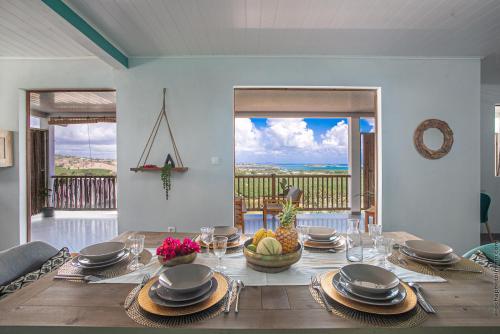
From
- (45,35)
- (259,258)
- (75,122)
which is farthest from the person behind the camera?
(75,122)

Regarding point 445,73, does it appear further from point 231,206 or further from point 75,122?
point 75,122

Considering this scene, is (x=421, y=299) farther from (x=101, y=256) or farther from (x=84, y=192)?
(x=84, y=192)

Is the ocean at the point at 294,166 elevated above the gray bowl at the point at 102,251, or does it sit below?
above

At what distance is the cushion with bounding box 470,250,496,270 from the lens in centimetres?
140

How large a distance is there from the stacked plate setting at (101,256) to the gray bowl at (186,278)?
15.7 inches

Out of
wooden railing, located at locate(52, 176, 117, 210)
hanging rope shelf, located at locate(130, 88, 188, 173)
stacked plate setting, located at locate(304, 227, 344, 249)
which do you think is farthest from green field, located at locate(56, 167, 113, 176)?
stacked plate setting, located at locate(304, 227, 344, 249)

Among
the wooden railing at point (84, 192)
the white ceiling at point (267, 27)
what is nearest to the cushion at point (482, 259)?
the white ceiling at point (267, 27)

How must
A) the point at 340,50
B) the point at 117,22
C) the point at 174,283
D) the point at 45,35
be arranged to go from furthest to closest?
the point at 340,50, the point at 45,35, the point at 117,22, the point at 174,283

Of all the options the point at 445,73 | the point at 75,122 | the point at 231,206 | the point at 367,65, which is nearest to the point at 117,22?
the point at 231,206

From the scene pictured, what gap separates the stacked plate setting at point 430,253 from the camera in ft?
4.09

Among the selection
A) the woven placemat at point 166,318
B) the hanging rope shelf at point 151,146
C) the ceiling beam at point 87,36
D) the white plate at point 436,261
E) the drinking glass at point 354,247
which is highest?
the ceiling beam at point 87,36

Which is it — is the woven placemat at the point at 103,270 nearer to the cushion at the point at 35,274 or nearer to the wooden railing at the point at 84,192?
the cushion at the point at 35,274

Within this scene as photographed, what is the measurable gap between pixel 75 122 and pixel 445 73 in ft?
24.5

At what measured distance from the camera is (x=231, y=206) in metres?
3.06
